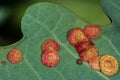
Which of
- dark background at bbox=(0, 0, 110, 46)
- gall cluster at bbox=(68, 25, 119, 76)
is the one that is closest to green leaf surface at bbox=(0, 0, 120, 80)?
gall cluster at bbox=(68, 25, 119, 76)

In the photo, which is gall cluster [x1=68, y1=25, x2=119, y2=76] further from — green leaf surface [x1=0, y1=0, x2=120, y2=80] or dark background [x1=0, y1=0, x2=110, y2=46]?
dark background [x1=0, y1=0, x2=110, y2=46]

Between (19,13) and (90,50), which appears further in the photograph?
(19,13)

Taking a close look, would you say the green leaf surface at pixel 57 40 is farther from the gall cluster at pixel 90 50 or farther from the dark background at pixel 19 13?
the dark background at pixel 19 13

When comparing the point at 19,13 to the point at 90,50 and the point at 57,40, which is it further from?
the point at 90,50

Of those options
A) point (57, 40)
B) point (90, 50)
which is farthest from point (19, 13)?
point (90, 50)

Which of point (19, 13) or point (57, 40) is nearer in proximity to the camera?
point (57, 40)

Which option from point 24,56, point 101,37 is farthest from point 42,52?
point 101,37

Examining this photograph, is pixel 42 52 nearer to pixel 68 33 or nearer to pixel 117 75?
pixel 68 33

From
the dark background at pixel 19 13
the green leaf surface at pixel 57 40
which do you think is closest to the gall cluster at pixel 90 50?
the green leaf surface at pixel 57 40
